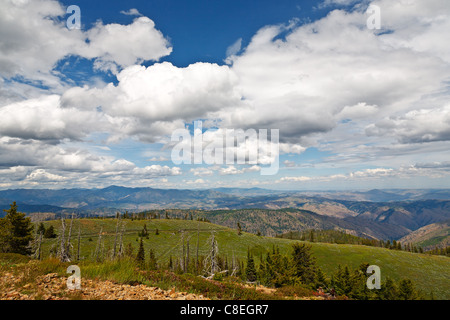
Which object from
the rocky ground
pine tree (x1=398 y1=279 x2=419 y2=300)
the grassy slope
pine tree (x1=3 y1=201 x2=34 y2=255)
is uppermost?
the rocky ground

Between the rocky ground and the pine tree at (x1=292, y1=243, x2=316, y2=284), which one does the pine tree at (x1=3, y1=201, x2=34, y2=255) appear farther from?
the pine tree at (x1=292, y1=243, x2=316, y2=284)

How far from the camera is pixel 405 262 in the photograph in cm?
13350

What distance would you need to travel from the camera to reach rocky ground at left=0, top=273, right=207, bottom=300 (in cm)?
910

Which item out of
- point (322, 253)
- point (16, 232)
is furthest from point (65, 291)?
point (322, 253)

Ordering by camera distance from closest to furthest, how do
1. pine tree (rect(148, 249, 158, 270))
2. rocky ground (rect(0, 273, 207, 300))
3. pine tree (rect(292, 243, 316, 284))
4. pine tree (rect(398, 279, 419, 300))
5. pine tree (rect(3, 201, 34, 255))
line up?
1. rocky ground (rect(0, 273, 207, 300))
2. pine tree (rect(148, 249, 158, 270))
3. pine tree (rect(398, 279, 419, 300))
4. pine tree (rect(3, 201, 34, 255))
5. pine tree (rect(292, 243, 316, 284))

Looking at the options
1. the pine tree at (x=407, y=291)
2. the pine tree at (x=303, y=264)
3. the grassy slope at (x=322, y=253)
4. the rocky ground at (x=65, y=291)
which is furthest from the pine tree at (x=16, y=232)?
the pine tree at (x=407, y=291)

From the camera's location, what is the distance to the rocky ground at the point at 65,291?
9.10 metres

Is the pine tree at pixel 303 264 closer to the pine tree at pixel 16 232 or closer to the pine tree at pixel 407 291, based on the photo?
the pine tree at pixel 407 291

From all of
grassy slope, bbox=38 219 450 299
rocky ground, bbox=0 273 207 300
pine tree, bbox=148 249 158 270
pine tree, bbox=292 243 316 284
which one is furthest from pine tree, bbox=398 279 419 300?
grassy slope, bbox=38 219 450 299

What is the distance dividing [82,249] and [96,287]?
367ft

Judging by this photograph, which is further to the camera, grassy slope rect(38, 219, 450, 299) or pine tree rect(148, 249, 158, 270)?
grassy slope rect(38, 219, 450, 299)

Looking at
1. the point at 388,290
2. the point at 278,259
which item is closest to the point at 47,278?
the point at 278,259

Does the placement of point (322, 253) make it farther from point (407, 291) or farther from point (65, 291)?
point (65, 291)
